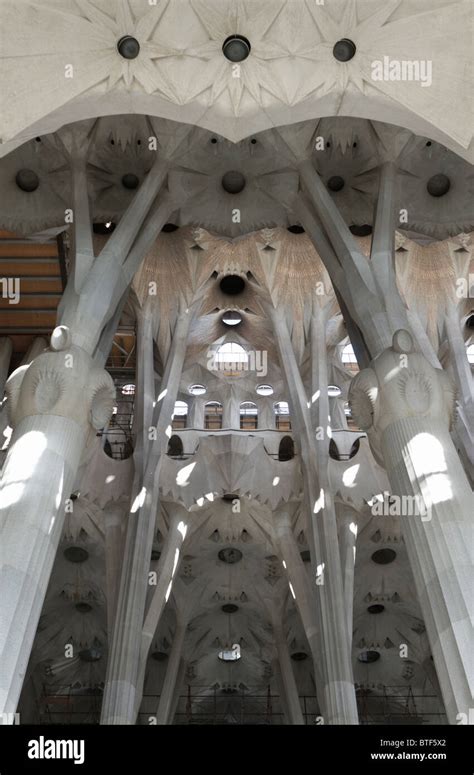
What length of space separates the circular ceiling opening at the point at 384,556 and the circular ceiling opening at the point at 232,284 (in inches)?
284

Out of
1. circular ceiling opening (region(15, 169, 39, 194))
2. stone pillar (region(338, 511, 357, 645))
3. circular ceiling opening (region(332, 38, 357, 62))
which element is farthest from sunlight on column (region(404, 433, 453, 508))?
circular ceiling opening (region(15, 169, 39, 194))

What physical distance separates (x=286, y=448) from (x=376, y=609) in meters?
5.58

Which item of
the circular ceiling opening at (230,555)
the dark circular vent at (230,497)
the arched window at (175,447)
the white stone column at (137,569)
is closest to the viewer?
the white stone column at (137,569)

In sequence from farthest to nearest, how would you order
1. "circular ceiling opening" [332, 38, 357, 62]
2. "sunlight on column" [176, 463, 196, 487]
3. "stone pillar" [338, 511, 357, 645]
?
"sunlight on column" [176, 463, 196, 487] < "stone pillar" [338, 511, 357, 645] < "circular ceiling opening" [332, 38, 357, 62]

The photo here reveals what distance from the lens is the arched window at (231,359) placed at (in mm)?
24891

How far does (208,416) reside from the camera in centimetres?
2512

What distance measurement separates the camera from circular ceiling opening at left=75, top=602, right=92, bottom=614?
24.9 meters

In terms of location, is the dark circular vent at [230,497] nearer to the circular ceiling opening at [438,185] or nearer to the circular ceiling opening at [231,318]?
the circular ceiling opening at [231,318]

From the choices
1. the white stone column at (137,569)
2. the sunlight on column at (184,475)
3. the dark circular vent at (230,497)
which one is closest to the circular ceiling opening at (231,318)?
the white stone column at (137,569)

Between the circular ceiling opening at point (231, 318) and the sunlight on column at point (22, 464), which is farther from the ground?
the circular ceiling opening at point (231, 318)

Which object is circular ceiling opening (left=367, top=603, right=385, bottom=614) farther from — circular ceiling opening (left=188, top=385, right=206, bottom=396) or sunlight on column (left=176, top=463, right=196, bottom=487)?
circular ceiling opening (left=188, top=385, right=206, bottom=396)

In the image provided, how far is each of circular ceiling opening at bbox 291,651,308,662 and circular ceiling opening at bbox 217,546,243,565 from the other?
14.6 ft

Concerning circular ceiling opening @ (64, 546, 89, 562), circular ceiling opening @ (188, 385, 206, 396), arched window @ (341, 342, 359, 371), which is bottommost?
circular ceiling opening @ (64, 546, 89, 562)

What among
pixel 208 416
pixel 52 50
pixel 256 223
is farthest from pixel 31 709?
pixel 52 50
